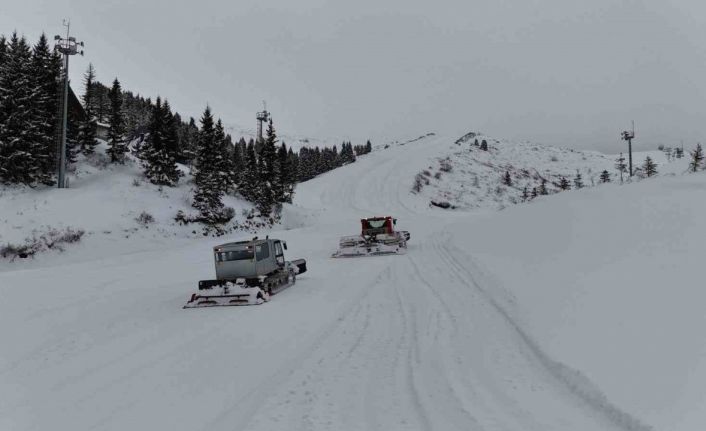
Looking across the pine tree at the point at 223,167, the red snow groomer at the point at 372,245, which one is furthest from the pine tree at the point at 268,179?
the red snow groomer at the point at 372,245

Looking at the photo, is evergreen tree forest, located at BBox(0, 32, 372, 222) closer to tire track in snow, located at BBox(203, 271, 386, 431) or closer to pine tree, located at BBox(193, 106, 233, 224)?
pine tree, located at BBox(193, 106, 233, 224)

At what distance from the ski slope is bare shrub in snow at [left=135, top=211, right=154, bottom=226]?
15.7m

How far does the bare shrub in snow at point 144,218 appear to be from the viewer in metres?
32.6

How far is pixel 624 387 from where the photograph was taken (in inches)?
232

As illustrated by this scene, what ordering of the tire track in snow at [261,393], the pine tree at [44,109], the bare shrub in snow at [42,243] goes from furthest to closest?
1. the pine tree at [44,109]
2. the bare shrub in snow at [42,243]
3. the tire track in snow at [261,393]

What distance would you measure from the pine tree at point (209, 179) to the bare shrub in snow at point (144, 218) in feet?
17.9

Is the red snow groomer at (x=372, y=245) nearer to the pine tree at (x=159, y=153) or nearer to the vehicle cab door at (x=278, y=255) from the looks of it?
the vehicle cab door at (x=278, y=255)

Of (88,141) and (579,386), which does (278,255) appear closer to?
(579,386)

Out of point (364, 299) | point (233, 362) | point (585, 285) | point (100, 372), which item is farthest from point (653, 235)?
point (100, 372)

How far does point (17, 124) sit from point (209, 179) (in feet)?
46.9

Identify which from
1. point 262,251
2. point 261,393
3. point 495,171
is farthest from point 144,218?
point 495,171

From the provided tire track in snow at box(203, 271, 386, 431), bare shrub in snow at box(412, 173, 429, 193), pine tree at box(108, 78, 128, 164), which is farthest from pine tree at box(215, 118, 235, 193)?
bare shrub in snow at box(412, 173, 429, 193)

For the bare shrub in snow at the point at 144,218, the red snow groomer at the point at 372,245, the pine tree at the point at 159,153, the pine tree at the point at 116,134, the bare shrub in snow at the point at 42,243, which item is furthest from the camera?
the pine tree at the point at 116,134

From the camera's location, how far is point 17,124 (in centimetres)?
3123
